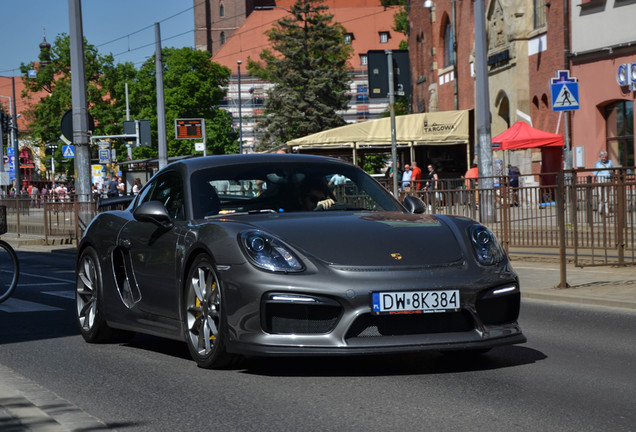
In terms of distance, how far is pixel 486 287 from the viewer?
6848 mm

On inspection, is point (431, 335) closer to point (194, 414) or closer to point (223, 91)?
point (194, 414)

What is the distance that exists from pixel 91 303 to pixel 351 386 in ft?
10.4

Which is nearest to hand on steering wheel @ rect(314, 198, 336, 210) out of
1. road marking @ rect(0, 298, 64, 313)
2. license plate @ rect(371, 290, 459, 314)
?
license plate @ rect(371, 290, 459, 314)

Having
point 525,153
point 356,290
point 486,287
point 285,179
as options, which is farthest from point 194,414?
point 525,153

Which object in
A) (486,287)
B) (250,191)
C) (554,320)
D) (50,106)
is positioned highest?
(50,106)

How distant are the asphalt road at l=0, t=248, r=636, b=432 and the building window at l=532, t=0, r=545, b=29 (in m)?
30.0

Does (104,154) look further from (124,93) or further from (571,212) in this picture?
(571,212)

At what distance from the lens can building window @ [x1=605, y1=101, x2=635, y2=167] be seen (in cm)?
3147

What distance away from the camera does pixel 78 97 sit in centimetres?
2348

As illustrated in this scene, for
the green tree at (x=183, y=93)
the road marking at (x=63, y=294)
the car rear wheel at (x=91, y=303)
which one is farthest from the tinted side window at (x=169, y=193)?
the green tree at (x=183, y=93)

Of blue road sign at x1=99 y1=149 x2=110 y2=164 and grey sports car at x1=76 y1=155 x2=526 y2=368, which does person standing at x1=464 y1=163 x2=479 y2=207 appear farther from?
blue road sign at x1=99 y1=149 x2=110 y2=164

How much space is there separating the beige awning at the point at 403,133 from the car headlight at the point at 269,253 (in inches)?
1294

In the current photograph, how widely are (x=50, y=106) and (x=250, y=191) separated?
86848 millimetres

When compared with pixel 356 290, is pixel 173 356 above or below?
below
